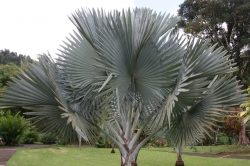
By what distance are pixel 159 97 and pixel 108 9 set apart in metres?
1.62

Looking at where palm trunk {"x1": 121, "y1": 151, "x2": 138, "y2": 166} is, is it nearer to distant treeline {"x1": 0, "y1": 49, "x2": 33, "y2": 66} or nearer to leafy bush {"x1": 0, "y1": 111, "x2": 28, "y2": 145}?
leafy bush {"x1": 0, "y1": 111, "x2": 28, "y2": 145}

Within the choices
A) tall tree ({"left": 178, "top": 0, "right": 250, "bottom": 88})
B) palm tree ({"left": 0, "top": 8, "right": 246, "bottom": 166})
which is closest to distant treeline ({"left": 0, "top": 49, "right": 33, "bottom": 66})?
tall tree ({"left": 178, "top": 0, "right": 250, "bottom": 88})

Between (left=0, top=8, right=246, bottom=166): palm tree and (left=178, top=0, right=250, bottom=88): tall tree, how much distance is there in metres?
15.2

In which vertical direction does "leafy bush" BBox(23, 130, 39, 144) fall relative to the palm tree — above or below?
below

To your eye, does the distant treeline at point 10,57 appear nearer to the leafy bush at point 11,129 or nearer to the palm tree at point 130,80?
the leafy bush at point 11,129

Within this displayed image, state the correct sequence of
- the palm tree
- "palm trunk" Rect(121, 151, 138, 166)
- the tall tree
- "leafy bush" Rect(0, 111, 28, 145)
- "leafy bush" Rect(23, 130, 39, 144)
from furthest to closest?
the tall tree
"leafy bush" Rect(23, 130, 39, 144)
"leafy bush" Rect(0, 111, 28, 145)
"palm trunk" Rect(121, 151, 138, 166)
the palm tree

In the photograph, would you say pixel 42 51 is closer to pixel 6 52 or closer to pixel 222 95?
pixel 222 95

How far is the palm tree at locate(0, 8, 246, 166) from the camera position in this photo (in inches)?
150

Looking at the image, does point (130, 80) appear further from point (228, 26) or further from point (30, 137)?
point (228, 26)

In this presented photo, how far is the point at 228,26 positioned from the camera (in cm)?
2022

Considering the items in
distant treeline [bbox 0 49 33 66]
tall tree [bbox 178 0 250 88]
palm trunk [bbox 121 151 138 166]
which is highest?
distant treeline [bbox 0 49 33 66]

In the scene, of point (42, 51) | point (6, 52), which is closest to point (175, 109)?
point (42, 51)

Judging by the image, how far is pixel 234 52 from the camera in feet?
64.6

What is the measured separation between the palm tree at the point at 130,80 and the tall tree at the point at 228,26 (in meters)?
15.2
